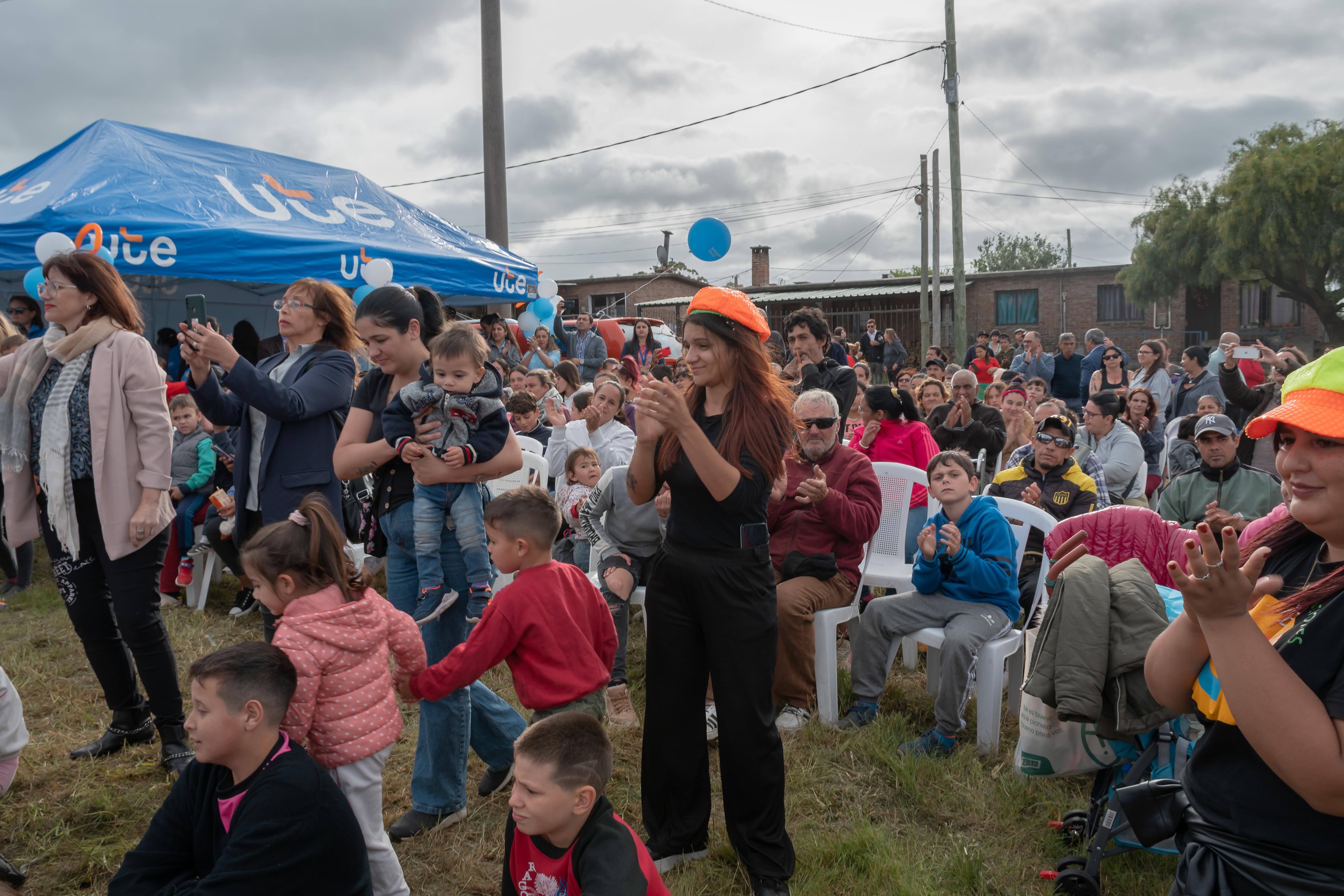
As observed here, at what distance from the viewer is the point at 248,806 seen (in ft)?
6.57

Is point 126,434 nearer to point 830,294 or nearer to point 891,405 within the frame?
point 891,405

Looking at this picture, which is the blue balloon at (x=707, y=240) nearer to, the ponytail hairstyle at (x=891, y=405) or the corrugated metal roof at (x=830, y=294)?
the ponytail hairstyle at (x=891, y=405)

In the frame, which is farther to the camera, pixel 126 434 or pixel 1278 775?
pixel 126 434

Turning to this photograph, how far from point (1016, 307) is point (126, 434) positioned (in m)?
29.4

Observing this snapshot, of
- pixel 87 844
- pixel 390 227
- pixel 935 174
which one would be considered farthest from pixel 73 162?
pixel 935 174

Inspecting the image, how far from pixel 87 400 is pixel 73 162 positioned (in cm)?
687

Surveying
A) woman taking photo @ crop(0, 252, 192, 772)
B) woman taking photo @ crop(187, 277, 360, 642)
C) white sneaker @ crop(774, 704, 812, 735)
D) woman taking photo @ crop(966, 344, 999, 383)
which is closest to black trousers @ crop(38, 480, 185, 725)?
woman taking photo @ crop(0, 252, 192, 772)

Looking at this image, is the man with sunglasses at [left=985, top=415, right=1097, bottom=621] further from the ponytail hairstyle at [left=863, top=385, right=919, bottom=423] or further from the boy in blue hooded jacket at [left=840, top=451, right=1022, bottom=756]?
the boy in blue hooded jacket at [left=840, top=451, right=1022, bottom=756]

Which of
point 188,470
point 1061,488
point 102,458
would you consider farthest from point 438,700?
point 188,470

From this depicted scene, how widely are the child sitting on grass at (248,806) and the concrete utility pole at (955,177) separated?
16633 mm

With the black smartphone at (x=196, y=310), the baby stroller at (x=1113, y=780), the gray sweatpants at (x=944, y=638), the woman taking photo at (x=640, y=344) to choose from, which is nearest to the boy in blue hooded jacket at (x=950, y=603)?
the gray sweatpants at (x=944, y=638)

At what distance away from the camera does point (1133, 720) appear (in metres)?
2.71

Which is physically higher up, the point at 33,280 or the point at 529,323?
the point at 33,280

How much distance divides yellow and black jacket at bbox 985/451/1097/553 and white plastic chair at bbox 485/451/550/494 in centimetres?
285
